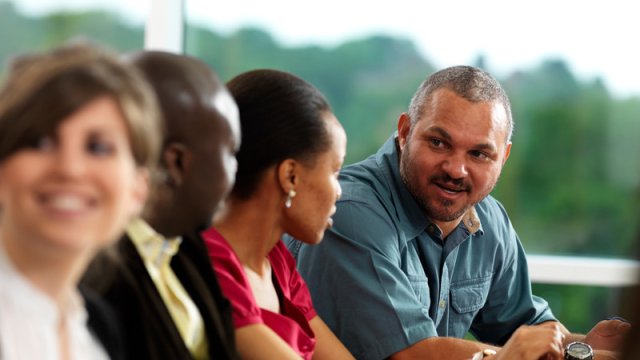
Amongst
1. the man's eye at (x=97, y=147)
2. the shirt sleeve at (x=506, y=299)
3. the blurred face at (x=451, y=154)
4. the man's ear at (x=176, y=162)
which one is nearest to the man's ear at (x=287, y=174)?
the man's ear at (x=176, y=162)

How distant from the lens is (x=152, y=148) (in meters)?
1.08

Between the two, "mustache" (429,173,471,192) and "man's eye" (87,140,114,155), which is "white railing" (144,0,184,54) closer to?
"mustache" (429,173,471,192)

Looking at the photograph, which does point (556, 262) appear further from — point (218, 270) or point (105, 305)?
point (105, 305)

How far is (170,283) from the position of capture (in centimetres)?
132

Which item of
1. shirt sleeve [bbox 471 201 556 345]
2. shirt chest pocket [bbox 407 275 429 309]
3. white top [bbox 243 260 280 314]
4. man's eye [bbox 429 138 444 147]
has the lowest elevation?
shirt sleeve [bbox 471 201 556 345]

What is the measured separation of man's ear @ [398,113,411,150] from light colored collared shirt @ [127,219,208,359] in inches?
48.3

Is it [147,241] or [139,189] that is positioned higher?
[139,189]

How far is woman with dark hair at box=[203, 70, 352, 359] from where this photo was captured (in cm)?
159

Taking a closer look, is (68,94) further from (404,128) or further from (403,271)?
(404,128)

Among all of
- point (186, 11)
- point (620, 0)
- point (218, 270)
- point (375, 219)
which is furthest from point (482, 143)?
point (186, 11)

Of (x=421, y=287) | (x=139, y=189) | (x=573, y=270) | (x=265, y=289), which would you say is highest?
(x=139, y=189)

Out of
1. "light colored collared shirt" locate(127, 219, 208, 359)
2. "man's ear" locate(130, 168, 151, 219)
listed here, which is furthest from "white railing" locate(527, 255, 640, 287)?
"man's ear" locate(130, 168, 151, 219)

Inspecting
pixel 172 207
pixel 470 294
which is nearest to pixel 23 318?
pixel 172 207

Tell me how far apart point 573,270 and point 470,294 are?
1575mm
